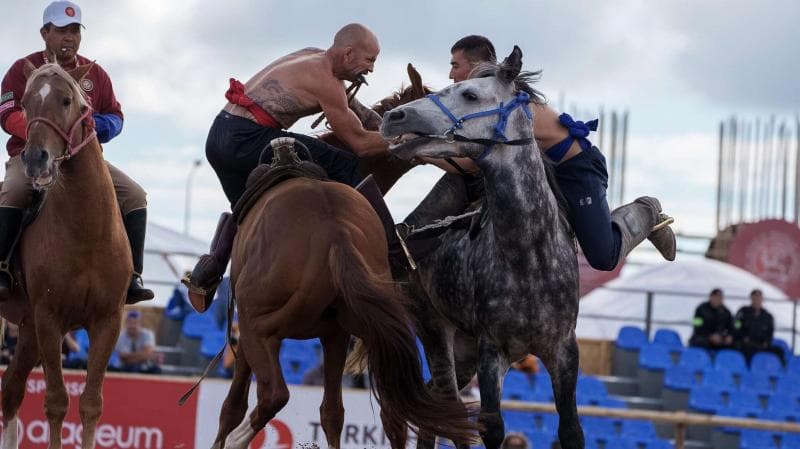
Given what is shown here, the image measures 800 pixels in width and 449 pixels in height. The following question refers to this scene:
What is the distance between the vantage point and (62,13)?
8.23m

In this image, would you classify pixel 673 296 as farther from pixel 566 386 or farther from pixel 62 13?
pixel 62 13

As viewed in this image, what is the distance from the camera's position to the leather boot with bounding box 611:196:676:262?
812 cm

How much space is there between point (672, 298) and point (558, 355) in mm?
16695

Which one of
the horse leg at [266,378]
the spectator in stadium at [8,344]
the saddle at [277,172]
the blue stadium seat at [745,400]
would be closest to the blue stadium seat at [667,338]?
the blue stadium seat at [745,400]

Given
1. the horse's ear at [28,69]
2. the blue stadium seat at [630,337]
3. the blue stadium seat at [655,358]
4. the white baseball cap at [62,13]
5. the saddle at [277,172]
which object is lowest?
the blue stadium seat at [655,358]

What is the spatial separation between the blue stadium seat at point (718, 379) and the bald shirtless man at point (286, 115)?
11.0 metres

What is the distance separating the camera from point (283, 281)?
6.64m

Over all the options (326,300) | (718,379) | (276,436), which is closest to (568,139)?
(326,300)

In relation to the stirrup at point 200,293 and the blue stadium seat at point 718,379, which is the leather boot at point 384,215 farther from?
the blue stadium seat at point 718,379

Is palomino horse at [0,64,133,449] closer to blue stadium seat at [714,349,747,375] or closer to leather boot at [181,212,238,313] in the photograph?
leather boot at [181,212,238,313]

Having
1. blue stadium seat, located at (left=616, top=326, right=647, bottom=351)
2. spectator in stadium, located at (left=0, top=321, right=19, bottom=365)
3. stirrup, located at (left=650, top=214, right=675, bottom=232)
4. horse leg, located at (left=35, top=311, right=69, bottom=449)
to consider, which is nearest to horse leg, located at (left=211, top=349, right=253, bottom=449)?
horse leg, located at (left=35, top=311, right=69, bottom=449)

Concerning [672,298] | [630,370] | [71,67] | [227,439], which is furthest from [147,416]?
[672,298]

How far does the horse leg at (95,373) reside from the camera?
305 inches

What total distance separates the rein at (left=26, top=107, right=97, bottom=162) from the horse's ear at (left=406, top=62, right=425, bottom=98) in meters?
1.93
